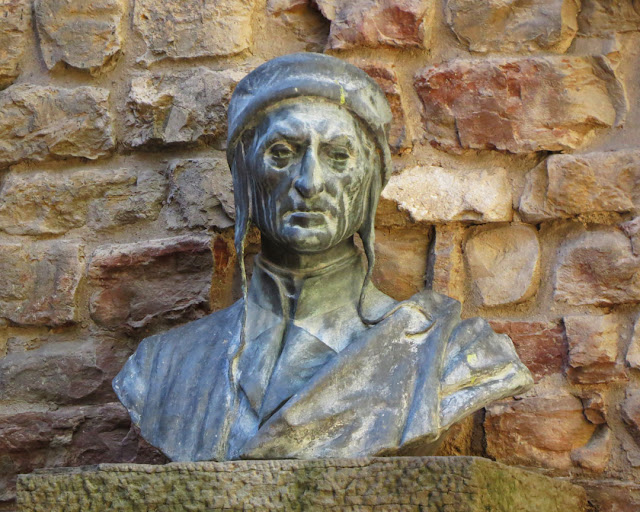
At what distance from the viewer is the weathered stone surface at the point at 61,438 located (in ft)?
11.1

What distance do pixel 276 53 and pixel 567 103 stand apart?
85cm

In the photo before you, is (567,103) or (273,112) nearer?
(273,112)

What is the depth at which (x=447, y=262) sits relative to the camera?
131 inches

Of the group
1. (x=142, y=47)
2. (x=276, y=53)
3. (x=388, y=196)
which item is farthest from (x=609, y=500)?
(x=142, y=47)

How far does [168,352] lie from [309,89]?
0.70 meters

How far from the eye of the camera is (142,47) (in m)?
3.66

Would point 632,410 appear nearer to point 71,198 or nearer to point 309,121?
point 309,121

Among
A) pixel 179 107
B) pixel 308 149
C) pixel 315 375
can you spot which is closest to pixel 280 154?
pixel 308 149

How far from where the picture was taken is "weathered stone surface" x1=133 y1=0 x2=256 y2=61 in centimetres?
360

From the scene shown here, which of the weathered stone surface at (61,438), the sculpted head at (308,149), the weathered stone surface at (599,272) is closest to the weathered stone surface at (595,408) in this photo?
the weathered stone surface at (599,272)

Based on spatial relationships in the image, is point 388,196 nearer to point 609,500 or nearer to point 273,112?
point 273,112

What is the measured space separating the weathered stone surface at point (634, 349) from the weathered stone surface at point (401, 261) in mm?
572

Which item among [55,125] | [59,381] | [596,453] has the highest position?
[55,125]

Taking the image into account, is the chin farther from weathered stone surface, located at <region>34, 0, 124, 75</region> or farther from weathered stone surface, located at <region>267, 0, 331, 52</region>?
weathered stone surface, located at <region>34, 0, 124, 75</region>
